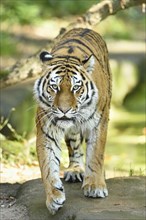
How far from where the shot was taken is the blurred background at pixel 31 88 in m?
6.59

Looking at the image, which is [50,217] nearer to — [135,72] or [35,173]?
[35,173]

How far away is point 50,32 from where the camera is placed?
13586mm

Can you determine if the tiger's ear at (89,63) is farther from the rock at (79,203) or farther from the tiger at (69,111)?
the rock at (79,203)

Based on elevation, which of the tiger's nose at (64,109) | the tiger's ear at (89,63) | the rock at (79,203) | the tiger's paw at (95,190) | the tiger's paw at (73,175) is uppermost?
the tiger's ear at (89,63)

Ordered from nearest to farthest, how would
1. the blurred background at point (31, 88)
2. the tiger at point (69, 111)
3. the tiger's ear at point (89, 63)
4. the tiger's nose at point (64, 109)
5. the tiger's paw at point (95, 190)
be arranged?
the tiger's nose at point (64, 109) → the tiger at point (69, 111) → the tiger's ear at point (89, 63) → the tiger's paw at point (95, 190) → the blurred background at point (31, 88)

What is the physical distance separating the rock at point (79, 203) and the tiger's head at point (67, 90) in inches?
21.6

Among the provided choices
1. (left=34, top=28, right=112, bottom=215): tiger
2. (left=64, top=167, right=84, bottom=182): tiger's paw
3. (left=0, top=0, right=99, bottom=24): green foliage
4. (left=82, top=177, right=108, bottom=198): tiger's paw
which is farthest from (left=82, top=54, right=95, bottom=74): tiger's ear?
(left=0, top=0, right=99, bottom=24): green foliage

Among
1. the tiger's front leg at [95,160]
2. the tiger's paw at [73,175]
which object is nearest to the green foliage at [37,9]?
the tiger's paw at [73,175]

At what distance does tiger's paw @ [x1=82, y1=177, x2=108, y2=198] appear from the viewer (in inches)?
187

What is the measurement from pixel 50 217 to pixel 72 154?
0.94 metres

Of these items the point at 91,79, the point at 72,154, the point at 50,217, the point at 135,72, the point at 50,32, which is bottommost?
the point at 50,217

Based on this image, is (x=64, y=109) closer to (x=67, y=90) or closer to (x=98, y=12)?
(x=67, y=90)

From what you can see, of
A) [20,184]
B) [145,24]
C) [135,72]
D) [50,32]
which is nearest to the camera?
[20,184]

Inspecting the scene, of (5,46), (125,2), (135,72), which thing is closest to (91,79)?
(125,2)
